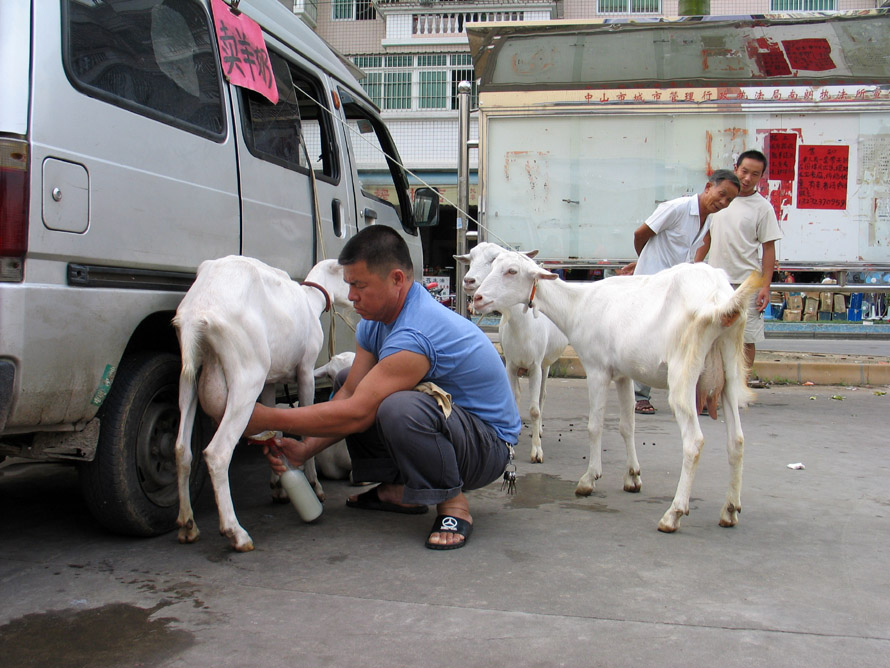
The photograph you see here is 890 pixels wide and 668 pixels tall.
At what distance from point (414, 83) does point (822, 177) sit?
44.5 feet

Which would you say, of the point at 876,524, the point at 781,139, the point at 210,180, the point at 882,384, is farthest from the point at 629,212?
the point at 210,180

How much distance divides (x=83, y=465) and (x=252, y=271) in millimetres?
978

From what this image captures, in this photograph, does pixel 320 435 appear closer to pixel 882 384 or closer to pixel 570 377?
pixel 570 377

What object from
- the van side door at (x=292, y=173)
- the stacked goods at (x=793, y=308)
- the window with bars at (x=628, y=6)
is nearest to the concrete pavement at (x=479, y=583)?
the van side door at (x=292, y=173)

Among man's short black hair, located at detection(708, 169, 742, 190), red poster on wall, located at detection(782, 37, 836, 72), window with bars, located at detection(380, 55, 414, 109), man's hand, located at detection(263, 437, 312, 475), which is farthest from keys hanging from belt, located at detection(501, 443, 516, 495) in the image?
window with bars, located at detection(380, 55, 414, 109)

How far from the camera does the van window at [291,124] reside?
402 centimetres

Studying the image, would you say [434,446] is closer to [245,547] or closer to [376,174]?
[245,547]

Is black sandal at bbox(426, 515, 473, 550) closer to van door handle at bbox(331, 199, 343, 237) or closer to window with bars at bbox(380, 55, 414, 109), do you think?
van door handle at bbox(331, 199, 343, 237)

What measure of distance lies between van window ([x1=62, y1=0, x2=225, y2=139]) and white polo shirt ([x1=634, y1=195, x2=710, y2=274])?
302 cm

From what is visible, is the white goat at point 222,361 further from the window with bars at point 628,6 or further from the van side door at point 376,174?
the window with bars at point 628,6

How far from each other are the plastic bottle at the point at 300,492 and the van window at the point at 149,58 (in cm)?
141

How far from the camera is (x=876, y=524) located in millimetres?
3695

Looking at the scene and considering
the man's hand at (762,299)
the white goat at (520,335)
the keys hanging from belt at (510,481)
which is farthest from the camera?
the man's hand at (762,299)

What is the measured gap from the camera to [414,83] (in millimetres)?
20719
